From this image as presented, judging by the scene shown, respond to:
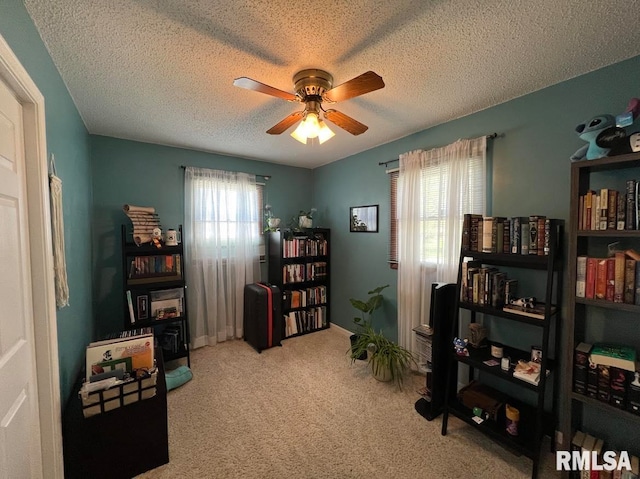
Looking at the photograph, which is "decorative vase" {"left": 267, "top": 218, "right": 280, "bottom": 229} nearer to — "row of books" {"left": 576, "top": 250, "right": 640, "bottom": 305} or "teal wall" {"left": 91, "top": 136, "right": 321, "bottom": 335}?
"teal wall" {"left": 91, "top": 136, "right": 321, "bottom": 335}

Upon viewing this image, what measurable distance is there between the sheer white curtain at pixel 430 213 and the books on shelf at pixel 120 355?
2213 millimetres

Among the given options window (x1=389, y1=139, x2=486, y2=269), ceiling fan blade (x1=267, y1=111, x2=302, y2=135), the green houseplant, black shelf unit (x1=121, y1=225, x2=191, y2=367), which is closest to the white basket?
black shelf unit (x1=121, y1=225, x2=191, y2=367)

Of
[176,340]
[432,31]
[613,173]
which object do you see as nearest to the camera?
[432,31]

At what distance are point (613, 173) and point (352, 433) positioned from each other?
231 centimetres

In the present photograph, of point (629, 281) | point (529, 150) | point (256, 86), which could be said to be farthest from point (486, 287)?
point (256, 86)

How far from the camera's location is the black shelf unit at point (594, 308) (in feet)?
4.27

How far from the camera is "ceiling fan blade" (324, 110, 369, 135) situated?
65.9 inches

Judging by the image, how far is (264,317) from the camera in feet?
9.82

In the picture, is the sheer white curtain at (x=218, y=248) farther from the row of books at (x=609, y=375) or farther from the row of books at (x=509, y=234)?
the row of books at (x=609, y=375)

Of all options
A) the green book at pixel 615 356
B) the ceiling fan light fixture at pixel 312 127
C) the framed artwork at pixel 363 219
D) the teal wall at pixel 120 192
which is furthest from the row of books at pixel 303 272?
the green book at pixel 615 356

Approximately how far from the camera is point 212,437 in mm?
1773

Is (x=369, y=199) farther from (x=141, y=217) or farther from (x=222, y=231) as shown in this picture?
(x=141, y=217)

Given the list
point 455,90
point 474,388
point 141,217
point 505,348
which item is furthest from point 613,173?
point 141,217

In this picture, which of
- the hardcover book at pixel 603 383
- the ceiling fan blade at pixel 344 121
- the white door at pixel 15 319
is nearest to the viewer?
the white door at pixel 15 319
